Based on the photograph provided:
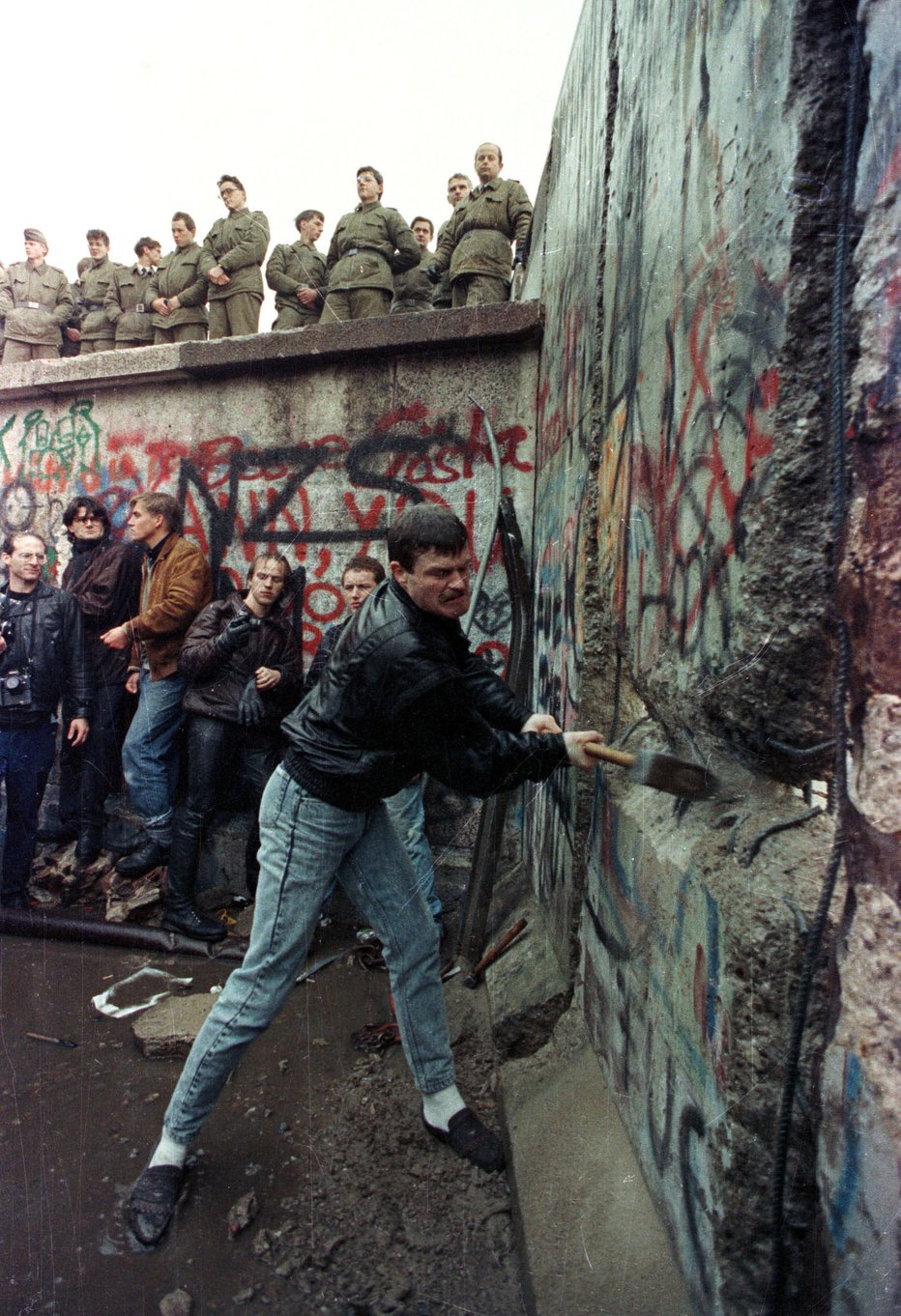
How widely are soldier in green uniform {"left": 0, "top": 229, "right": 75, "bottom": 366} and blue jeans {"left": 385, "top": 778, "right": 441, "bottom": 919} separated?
276 inches

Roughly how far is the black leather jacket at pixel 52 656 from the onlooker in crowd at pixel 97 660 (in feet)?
0.20

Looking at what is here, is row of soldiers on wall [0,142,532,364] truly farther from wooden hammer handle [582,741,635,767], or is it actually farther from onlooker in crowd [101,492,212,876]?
wooden hammer handle [582,741,635,767]

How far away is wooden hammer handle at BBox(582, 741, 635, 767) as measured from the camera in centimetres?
200

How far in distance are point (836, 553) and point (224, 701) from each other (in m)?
3.74

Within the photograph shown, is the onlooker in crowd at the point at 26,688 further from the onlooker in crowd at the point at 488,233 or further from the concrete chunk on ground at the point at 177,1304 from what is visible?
the onlooker in crowd at the point at 488,233

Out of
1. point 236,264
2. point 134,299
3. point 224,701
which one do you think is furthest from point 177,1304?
point 134,299

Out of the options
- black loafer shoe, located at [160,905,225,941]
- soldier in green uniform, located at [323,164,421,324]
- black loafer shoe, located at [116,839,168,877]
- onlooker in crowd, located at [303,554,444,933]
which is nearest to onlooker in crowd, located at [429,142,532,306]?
soldier in green uniform, located at [323,164,421,324]

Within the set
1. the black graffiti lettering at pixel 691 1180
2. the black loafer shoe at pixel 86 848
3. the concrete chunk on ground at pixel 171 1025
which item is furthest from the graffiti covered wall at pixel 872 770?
the black loafer shoe at pixel 86 848

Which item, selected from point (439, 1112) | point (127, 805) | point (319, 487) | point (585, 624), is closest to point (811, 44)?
point (585, 624)

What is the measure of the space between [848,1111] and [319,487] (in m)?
4.48

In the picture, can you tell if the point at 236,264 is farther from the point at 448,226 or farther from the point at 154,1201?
the point at 154,1201

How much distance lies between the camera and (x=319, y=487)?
5.09 metres

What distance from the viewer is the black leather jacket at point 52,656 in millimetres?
4602

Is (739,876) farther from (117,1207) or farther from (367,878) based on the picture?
(117,1207)
